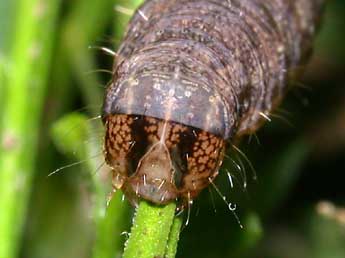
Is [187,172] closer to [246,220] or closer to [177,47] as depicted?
[177,47]

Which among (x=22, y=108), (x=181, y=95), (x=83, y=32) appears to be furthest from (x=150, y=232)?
(x=83, y=32)

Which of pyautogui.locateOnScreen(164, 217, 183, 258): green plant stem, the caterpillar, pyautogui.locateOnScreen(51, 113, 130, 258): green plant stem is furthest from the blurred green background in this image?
pyautogui.locateOnScreen(164, 217, 183, 258): green plant stem

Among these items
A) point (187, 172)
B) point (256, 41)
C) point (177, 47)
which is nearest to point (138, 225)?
point (187, 172)

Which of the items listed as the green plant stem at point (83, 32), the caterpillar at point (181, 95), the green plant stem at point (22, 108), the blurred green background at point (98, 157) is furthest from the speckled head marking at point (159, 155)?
the green plant stem at point (83, 32)

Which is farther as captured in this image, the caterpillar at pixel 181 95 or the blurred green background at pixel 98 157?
the blurred green background at pixel 98 157

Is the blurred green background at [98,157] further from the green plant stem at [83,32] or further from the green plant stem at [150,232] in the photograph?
the green plant stem at [150,232]

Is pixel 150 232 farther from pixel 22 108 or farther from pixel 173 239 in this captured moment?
pixel 22 108

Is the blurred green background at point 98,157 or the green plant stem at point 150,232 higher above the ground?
the green plant stem at point 150,232
